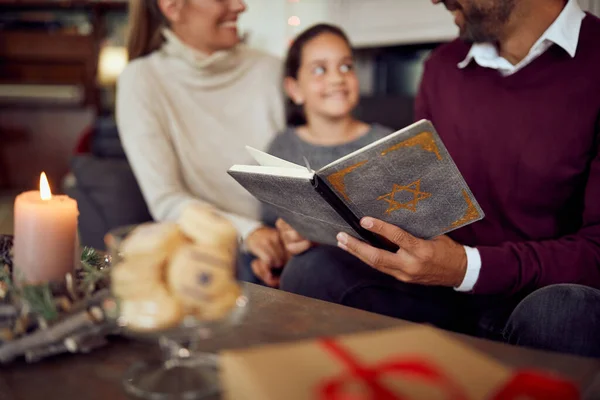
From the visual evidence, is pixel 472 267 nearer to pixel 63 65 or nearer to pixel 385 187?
pixel 385 187

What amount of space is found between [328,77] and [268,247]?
573mm

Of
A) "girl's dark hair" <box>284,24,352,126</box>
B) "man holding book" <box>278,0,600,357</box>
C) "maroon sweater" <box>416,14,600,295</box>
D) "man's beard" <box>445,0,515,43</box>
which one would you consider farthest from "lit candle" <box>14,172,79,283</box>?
"girl's dark hair" <box>284,24,352,126</box>

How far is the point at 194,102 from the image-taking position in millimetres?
1712

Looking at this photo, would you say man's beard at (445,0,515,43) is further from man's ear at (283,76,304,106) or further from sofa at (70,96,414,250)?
sofa at (70,96,414,250)

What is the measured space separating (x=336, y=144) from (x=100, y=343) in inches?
43.2

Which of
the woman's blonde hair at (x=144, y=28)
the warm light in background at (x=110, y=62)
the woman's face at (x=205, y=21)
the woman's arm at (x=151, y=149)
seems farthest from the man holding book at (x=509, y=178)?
the warm light in background at (x=110, y=62)

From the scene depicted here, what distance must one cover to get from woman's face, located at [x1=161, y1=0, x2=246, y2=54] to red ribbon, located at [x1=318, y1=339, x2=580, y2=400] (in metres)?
1.32

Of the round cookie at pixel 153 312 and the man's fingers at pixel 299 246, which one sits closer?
the round cookie at pixel 153 312

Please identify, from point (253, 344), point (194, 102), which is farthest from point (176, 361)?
point (194, 102)

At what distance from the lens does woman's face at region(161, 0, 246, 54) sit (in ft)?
5.44

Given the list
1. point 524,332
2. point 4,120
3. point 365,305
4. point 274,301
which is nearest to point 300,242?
point 365,305

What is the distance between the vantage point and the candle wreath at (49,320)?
67cm

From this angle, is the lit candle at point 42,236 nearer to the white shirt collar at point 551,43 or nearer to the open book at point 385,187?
the open book at point 385,187

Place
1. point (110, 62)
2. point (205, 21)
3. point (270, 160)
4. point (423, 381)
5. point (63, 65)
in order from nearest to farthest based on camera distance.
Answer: point (423, 381) < point (270, 160) < point (205, 21) < point (110, 62) < point (63, 65)
